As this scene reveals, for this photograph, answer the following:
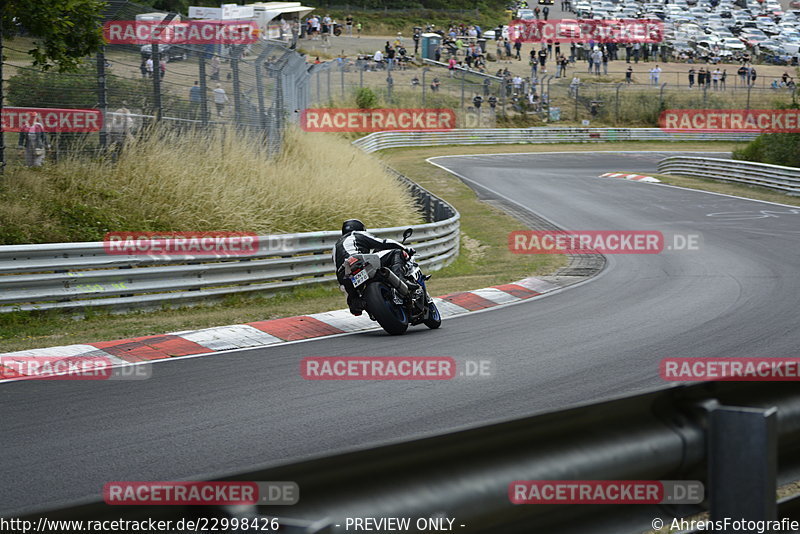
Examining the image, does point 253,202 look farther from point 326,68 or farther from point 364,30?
point 364,30

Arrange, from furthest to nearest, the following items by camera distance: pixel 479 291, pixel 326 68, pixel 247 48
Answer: pixel 326 68 < pixel 247 48 < pixel 479 291

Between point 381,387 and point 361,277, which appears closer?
point 381,387

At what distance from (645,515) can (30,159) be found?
12628 mm

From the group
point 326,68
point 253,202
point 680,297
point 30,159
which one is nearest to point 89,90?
point 30,159

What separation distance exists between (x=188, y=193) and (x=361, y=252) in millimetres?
5082

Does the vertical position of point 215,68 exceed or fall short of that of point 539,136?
it exceeds it

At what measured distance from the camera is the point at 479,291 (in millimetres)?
14398

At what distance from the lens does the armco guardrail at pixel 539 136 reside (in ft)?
151

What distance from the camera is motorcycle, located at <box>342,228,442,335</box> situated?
1034 centimetres

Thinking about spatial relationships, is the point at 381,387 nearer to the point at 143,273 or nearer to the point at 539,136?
the point at 143,273
